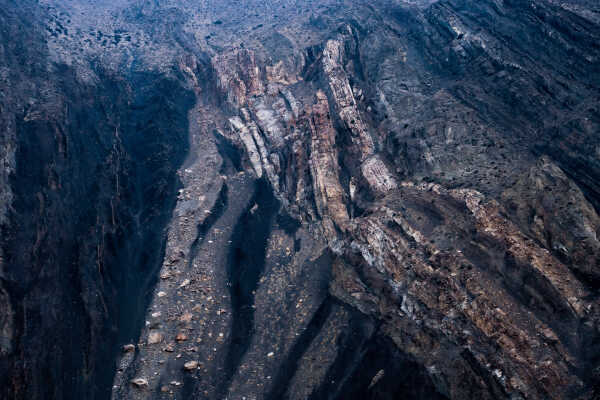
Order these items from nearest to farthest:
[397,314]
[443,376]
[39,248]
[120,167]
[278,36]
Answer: [443,376] < [397,314] < [39,248] < [120,167] < [278,36]

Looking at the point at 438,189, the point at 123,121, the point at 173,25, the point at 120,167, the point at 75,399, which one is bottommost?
the point at 75,399

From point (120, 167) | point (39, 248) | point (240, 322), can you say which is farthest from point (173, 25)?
point (240, 322)

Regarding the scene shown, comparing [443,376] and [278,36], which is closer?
[443,376]

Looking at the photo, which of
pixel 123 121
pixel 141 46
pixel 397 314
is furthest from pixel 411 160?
pixel 141 46

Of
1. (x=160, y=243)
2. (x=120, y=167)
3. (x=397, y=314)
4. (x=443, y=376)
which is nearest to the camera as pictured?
(x=443, y=376)

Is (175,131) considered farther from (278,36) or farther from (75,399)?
(75,399)

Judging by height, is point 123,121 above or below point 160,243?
above
